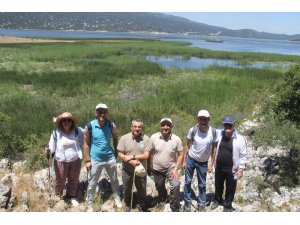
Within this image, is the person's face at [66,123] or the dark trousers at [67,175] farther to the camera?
the dark trousers at [67,175]

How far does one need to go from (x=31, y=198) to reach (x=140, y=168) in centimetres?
218

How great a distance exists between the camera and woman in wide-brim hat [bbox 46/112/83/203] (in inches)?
213

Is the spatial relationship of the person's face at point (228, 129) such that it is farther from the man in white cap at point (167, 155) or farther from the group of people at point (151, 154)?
the man in white cap at point (167, 155)

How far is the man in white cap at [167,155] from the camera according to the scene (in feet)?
16.8

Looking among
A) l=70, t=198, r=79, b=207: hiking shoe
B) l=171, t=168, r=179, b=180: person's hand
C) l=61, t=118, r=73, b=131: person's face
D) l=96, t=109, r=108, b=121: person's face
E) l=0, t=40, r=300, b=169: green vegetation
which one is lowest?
l=0, t=40, r=300, b=169: green vegetation

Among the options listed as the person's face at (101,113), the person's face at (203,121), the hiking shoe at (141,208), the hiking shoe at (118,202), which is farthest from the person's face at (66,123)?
the person's face at (203,121)

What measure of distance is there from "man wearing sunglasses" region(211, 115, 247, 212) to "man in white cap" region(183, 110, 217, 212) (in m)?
0.14

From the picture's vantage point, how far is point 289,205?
5707mm

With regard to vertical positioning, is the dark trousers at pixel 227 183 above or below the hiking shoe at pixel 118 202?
above

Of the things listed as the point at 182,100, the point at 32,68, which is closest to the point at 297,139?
the point at 182,100

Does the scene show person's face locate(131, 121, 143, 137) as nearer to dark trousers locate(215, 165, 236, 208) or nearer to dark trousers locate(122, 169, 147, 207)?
dark trousers locate(122, 169, 147, 207)

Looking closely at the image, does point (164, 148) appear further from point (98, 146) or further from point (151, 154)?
point (98, 146)

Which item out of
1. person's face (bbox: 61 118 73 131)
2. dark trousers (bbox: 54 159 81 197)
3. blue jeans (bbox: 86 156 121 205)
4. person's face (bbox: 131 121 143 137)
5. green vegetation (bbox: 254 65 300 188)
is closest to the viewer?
person's face (bbox: 131 121 143 137)

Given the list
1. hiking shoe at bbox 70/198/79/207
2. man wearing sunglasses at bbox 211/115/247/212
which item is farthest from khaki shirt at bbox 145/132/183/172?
hiking shoe at bbox 70/198/79/207
